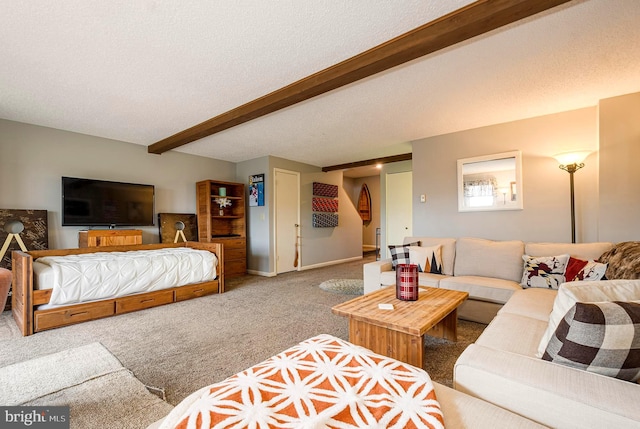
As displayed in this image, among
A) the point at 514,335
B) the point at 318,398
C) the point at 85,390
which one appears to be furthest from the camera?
the point at 85,390

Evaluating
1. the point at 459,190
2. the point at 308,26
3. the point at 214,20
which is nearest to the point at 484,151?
the point at 459,190

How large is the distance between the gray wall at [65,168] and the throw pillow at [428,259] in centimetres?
414

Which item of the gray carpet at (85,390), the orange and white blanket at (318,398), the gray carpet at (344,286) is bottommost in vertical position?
the gray carpet at (344,286)

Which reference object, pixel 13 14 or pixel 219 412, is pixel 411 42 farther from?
pixel 13 14

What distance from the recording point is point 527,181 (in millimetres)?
3492

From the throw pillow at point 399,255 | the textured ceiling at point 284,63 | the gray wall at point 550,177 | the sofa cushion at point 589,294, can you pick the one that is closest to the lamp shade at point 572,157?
the gray wall at point 550,177

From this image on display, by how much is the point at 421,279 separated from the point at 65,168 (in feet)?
16.3

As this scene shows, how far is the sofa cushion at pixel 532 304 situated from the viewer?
1846mm

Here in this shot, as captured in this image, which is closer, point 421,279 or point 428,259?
point 421,279

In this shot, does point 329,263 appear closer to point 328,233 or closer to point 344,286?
point 328,233

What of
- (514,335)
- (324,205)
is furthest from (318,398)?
(324,205)

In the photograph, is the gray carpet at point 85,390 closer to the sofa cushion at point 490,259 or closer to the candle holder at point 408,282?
the candle holder at point 408,282

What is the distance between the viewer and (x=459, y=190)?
155 inches

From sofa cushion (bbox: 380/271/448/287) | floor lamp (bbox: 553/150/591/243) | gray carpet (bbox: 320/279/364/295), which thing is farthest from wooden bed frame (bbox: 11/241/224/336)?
floor lamp (bbox: 553/150/591/243)
